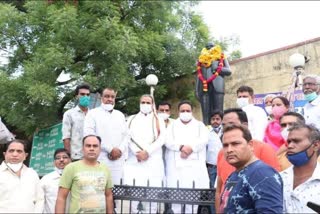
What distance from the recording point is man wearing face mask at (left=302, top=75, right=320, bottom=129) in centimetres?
495

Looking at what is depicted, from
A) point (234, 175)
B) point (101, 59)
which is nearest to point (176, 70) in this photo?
point (101, 59)

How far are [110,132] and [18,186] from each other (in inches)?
58.0

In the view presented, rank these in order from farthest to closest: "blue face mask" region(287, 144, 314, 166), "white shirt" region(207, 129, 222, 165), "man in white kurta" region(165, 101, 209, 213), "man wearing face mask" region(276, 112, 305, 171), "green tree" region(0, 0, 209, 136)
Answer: "green tree" region(0, 0, 209, 136)
"white shirt" region(207, 129, 222, 165)
"man in white kurta" region(165, 101, 209, 213)
"man wearing face mask" region(276, 112, 305, 171)
"blue face mask" region(287, 144, 314, 166)

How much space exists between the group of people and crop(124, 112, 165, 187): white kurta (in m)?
0.01

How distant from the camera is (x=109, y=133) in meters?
5.35

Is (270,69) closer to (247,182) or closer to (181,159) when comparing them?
(181,159)

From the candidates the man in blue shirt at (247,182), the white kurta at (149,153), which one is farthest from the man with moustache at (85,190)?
the man in blue shirt at (247,182)

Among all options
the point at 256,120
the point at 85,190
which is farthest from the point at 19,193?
the point at 256,120

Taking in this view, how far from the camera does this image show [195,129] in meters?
5.57

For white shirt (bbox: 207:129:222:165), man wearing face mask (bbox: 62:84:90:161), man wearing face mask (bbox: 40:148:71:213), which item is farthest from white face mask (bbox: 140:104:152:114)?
man wearing face mask (bbox: 40:148:71:213)

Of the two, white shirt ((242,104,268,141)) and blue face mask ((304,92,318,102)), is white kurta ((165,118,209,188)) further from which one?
blue face mask ((304,92,318,102))

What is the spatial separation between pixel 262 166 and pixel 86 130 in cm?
329

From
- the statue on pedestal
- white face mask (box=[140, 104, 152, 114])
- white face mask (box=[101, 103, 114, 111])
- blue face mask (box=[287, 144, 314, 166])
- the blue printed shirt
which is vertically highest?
the statue on pedestal

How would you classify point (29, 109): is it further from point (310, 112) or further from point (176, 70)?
point (310, 112)
